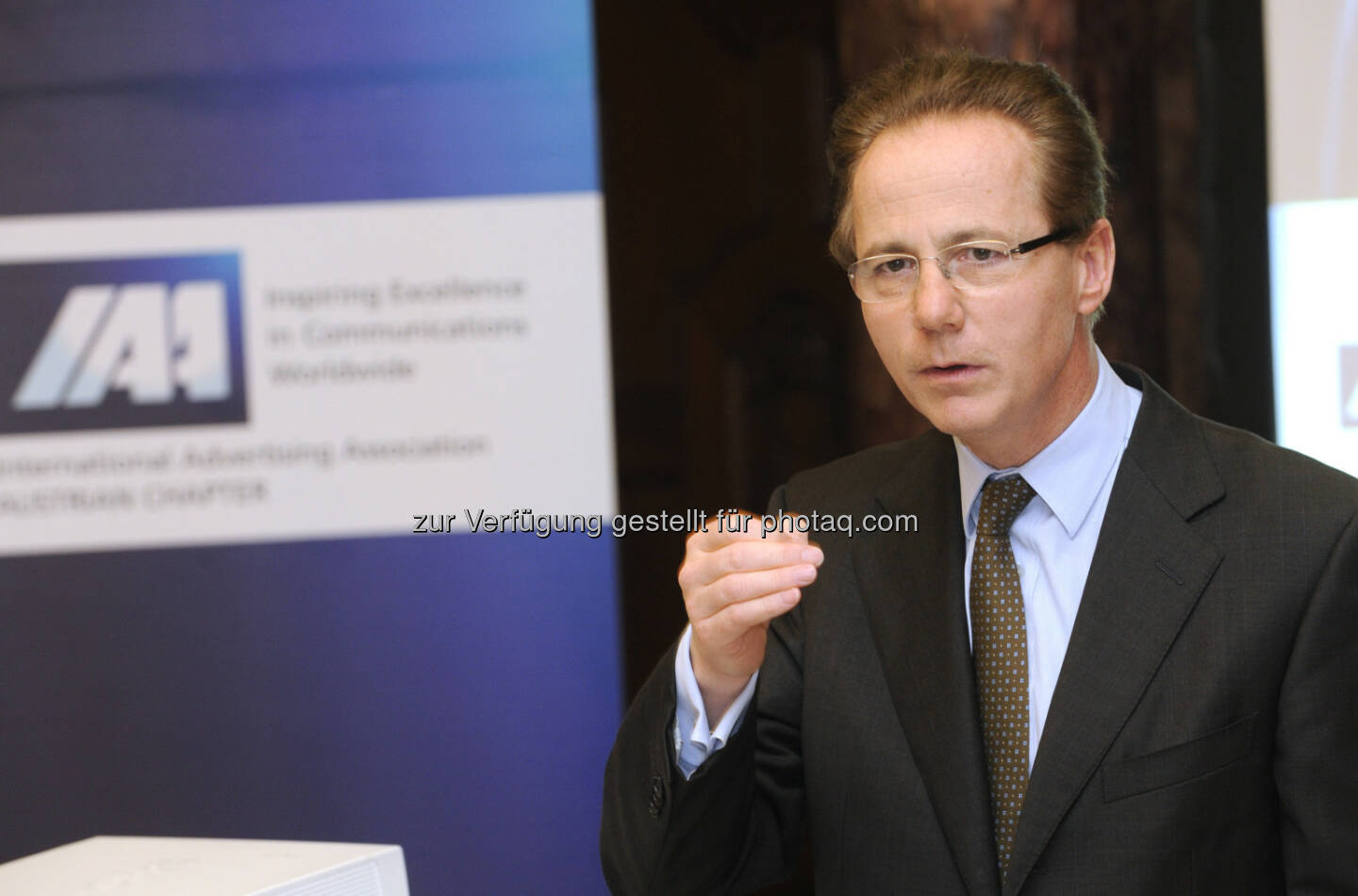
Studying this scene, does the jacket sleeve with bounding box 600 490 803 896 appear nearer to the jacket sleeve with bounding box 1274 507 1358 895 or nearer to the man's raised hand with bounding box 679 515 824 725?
→ the man's raised hand with bounding box 679 515 824 725

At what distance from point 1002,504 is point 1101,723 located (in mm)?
311

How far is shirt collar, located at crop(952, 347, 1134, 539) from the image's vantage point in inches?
64.1

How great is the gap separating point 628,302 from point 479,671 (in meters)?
1.04

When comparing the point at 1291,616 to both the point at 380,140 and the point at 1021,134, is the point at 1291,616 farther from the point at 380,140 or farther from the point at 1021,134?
the point at 380,140

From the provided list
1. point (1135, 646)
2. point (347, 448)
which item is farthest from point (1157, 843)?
point (347, 448)

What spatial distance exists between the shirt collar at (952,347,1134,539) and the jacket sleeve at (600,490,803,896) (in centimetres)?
43

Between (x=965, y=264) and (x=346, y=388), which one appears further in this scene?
(x=346, y=388)

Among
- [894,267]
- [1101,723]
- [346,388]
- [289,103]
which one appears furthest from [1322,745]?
[289,103]

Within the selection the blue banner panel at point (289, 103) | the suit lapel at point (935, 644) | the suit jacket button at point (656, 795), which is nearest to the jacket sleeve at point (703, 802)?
the suit jacket button at point (656, 795)

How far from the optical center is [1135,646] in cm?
151

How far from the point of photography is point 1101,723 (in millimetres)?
1488

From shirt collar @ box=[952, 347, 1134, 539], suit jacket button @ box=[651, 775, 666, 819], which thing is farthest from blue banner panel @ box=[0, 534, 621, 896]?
shirt collar @ box=[952, 347, 1134, 539]

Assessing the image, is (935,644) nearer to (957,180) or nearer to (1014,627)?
(1014,627)

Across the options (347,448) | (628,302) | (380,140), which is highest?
(380,140)
